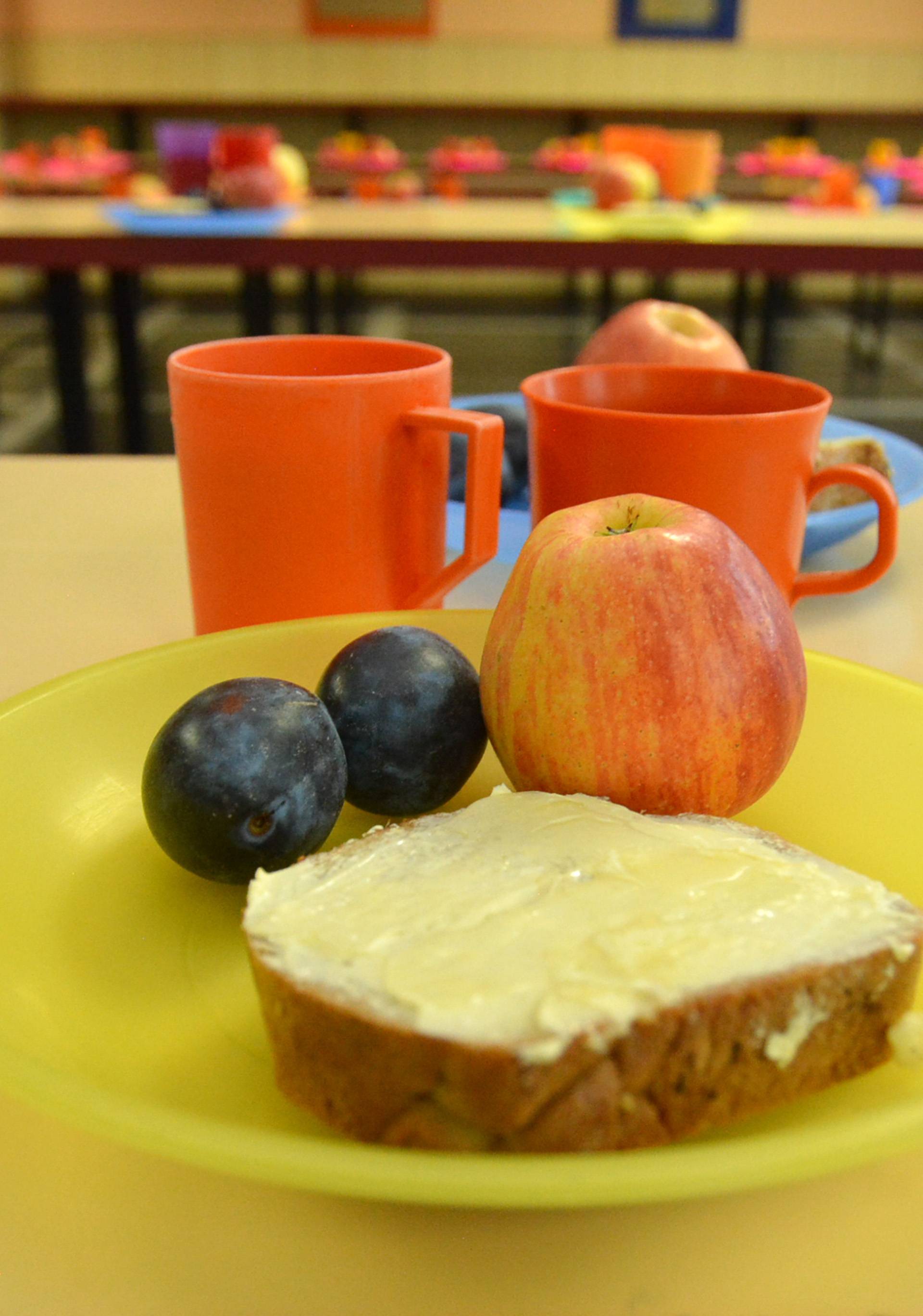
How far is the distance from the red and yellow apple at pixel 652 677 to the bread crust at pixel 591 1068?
120 millimetres

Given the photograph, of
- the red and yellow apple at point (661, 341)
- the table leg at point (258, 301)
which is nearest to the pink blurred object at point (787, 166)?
the table leg at point (258, 301)

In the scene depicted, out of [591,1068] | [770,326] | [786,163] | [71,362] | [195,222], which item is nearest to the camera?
[591,1068]

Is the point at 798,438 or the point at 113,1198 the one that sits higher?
the point at 798,438

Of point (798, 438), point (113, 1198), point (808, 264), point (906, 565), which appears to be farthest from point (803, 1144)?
point (808, 264)

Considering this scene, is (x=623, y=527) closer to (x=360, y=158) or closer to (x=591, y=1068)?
(x=591, y=1068)

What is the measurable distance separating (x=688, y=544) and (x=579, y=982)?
197 mm

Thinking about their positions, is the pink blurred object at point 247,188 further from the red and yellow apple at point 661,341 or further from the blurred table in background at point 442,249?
the red and yellow apple at point 661,341

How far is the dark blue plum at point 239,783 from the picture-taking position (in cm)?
36

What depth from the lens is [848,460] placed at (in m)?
0.74

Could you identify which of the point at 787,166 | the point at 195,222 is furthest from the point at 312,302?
the point at 787,166

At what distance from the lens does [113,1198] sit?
0.93 feet

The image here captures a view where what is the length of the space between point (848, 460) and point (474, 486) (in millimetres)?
338

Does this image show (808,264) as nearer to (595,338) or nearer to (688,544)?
(595,338)

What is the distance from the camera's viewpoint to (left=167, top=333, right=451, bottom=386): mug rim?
1.62ft
